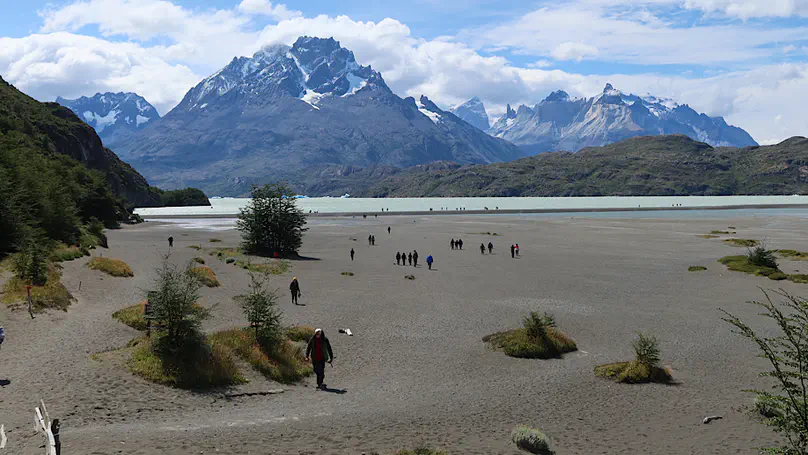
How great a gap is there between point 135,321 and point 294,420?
44.4 feet

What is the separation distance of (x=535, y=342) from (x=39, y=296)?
22.3 m

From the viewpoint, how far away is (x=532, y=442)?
45.9 feet

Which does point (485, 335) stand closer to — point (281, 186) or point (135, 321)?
point (135, 321)

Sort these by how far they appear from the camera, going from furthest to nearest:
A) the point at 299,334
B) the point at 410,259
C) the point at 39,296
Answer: the point at 410,259, the point at 39,296, the point at 299,334

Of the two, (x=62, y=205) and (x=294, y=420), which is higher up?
(x=62, y=205)

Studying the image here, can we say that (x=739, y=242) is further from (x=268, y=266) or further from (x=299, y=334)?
(x=299, y=334)

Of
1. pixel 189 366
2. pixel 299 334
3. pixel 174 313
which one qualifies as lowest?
pixel 299 334

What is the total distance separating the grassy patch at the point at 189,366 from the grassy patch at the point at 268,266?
95.5ft

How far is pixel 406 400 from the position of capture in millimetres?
18156

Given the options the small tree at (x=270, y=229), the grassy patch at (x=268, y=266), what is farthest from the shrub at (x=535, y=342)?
the small tree at (x=270, y=229)

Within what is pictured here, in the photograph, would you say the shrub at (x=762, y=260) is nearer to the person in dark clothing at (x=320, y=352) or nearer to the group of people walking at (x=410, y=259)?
the group of people walking at (x=410, y=259)

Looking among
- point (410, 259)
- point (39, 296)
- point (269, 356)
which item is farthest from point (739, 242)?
point (39, 296)

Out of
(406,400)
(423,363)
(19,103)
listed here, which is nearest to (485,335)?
(423,363)

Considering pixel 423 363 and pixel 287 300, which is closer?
pixel 423 363
